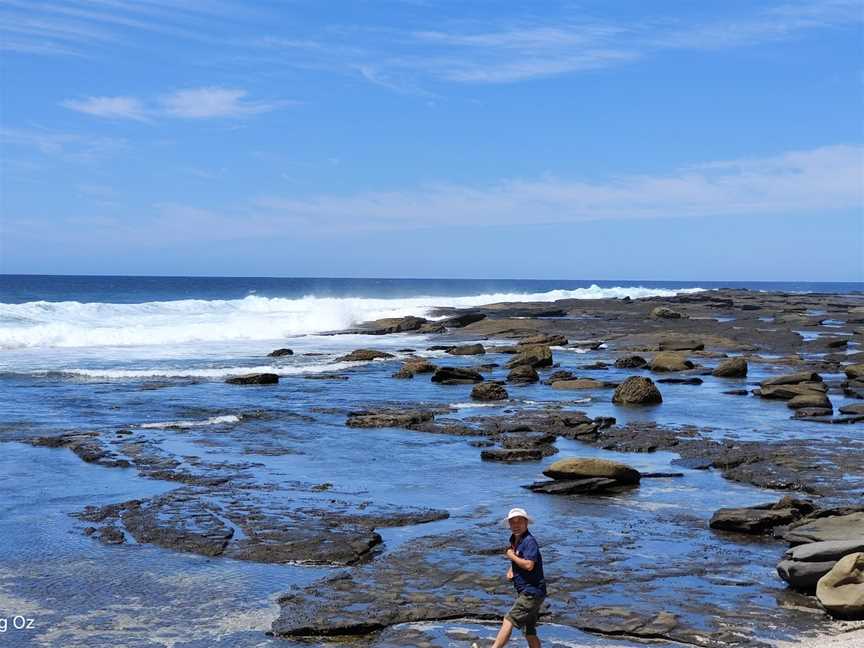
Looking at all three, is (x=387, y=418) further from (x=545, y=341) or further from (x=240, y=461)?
(x=545, y=341)

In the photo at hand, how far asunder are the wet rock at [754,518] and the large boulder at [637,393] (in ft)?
38.7

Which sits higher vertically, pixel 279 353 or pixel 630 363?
pixel 630 363

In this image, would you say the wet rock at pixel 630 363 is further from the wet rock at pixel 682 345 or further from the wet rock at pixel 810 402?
the wet rock at pixel 810 402

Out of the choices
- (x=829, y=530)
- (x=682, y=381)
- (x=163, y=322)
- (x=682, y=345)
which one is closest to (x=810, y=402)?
(x=682, y=381)

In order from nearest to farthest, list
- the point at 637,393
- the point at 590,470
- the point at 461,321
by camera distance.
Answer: the point at 590,470
the point at 637,393
the point at 461,321

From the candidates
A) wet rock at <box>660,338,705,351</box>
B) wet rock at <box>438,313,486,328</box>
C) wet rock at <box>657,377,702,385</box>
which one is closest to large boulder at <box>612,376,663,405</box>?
wet rock at <box>657,377,702,385</box>

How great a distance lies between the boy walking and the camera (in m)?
8.59

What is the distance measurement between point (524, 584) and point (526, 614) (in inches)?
10.7

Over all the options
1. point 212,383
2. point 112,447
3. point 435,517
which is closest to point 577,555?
point 435,517

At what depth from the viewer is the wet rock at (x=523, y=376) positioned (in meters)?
30.6

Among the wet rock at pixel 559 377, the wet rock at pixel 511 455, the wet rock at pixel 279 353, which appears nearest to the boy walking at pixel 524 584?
the wet rock at pixel 511 455

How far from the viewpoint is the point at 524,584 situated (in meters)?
8.77

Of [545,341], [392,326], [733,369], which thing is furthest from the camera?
[392,326]

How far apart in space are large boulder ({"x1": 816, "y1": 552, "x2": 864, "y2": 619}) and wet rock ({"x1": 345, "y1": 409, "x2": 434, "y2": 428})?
1288cm
